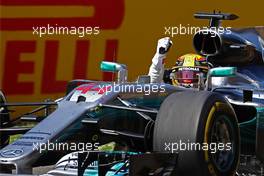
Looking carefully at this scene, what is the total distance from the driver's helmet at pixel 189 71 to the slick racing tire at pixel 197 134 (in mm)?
1640

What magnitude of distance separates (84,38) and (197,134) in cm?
626

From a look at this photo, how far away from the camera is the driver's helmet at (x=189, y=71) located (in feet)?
20.9

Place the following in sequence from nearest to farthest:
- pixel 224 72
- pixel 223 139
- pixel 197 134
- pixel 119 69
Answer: pixel 197 134 → pixel 223 139 → pixel 224 72 → pixel 119 69

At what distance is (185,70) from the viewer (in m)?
6.63

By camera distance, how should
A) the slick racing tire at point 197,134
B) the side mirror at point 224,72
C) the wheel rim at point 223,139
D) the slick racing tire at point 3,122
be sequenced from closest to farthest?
the slick racing tire at point 197,134 < the wheel rim at point 223,139 < the side mirror at point 224,72 < the slick racing tire at point 3,122

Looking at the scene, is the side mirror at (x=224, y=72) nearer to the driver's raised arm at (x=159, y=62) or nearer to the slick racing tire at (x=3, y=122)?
the driver's raised arm at (x=159, y=62)

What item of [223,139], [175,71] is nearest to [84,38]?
[175,71]

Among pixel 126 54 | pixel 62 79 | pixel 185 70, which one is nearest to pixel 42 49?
pixel 62 79

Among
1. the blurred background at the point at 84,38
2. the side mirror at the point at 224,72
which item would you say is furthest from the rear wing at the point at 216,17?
the blurred background at the point at 84,38

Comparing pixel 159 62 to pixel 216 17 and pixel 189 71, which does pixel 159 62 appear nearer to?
pixel 189 71


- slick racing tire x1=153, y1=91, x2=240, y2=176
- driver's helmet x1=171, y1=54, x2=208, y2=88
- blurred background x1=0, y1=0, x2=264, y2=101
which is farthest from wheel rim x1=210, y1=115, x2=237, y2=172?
blurred background x1=0, y1=0, x2=264, y2=101

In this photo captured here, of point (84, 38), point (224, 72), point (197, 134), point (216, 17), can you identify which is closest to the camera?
point (197, 134)

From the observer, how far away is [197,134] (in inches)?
166

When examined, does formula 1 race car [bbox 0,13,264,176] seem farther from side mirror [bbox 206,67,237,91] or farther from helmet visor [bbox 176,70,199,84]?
helmet visor [bbox 176,70,199,84]
